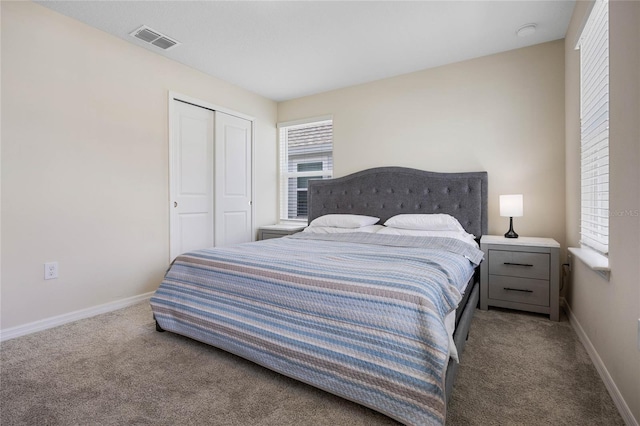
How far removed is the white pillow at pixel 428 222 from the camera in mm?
2971

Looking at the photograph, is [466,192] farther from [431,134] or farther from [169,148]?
[169,148]

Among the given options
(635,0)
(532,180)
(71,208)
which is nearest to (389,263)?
(635,0)

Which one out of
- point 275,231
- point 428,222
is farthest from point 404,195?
point 275,231

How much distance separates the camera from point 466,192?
3201mm

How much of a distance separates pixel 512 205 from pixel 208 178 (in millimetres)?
3169

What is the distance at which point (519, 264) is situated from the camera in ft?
8.68

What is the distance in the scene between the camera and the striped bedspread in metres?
1.29

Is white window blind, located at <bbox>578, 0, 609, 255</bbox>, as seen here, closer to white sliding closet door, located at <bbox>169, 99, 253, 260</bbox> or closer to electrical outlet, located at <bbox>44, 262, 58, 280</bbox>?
white sliding closet door, located at <bbox>169, 99, 253, 260</bbox>

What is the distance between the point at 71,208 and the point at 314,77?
2749 millimetres

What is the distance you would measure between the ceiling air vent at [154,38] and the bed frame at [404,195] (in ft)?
6.94

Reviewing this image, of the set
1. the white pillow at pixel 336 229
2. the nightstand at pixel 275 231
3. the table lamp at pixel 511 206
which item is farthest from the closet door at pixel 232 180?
the table lamp at pixel 511 206

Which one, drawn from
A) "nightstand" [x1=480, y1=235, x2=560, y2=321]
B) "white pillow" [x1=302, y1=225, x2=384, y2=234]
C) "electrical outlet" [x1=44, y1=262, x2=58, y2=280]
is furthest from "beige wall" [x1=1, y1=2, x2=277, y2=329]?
"nightstand" [x1=480, y1=235, x2=560, y2=321]

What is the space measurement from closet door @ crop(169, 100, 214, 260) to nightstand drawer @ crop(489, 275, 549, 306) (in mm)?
3012

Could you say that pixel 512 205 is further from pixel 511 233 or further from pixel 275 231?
pixel 275 231
